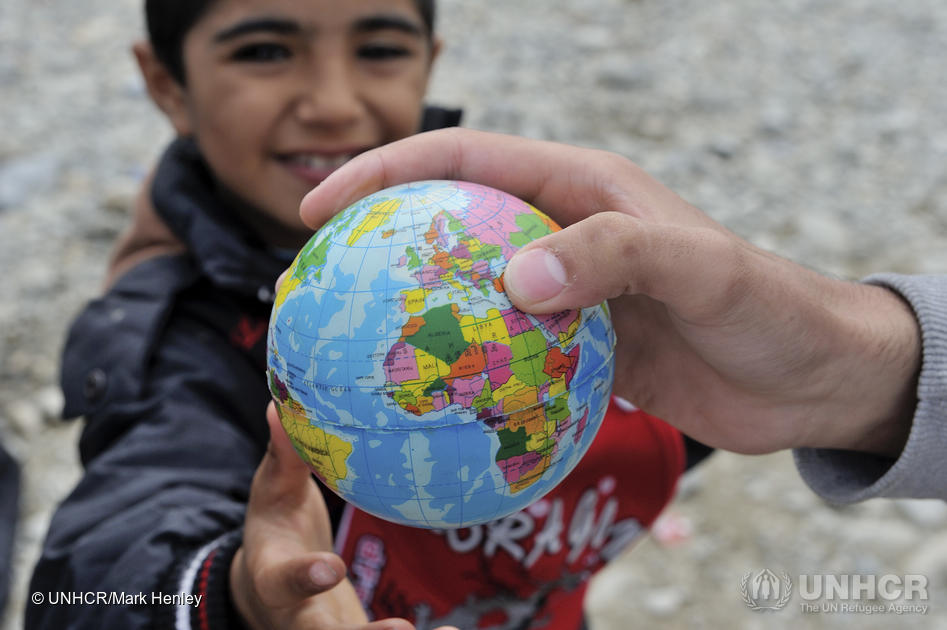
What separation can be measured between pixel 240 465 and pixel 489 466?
0.59 meters

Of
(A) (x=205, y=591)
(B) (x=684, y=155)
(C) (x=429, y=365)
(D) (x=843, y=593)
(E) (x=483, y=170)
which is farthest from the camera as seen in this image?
(B) (x=684, y=155)

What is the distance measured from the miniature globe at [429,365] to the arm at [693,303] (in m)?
0.07

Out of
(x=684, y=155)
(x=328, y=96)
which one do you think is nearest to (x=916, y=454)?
(x=328, y=96)

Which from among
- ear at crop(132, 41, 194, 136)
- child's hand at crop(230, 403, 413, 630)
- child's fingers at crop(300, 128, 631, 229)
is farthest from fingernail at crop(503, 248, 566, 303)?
ear at crop(132, 41, 194, 136)

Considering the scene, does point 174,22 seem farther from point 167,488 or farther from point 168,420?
point 167,488

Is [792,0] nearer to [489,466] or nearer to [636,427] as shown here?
[636,427]

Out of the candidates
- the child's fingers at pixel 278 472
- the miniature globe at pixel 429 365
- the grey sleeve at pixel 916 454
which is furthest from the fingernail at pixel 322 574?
the grey sleeve at pixel 916 454

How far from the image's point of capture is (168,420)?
A: 1.55 metres

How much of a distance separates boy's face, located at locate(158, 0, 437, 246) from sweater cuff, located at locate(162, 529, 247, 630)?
30.1 inches

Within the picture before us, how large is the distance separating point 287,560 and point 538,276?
49cm

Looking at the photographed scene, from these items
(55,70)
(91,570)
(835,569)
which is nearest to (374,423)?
(91,570)

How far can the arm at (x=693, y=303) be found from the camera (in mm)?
1121

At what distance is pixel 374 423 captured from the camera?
3.66 ft

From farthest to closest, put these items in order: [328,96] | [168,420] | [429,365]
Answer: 1. [328,96]
2. [168,420]
3. [429,365]
